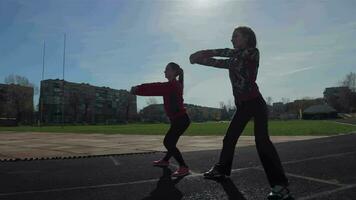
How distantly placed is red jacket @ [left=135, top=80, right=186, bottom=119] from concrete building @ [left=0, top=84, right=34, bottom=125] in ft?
333

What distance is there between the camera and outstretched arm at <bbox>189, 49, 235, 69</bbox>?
5.29m

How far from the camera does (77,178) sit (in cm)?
598

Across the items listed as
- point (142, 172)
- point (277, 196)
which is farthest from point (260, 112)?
point (142, 172)

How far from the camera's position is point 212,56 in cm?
534

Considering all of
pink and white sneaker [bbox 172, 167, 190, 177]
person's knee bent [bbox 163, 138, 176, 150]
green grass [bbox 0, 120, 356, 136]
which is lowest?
pink and white sneaker [bbox 172, 167, 190, 177]

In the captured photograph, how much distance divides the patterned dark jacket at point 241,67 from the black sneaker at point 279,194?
113 cm

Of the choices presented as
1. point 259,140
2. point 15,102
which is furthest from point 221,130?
point 15,102

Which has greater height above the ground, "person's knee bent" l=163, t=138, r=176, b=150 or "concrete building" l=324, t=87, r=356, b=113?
"concrete building" l=324, t=87, r=356, b=113

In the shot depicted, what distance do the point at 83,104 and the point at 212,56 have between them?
143 meters

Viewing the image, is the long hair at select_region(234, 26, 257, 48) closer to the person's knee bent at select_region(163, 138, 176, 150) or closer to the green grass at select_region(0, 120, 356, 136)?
the person's knee bent at select_region(163, 138, 176, 150)

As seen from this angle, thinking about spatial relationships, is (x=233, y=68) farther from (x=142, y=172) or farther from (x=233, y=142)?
(x=142, y=172)

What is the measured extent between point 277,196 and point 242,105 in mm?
1203

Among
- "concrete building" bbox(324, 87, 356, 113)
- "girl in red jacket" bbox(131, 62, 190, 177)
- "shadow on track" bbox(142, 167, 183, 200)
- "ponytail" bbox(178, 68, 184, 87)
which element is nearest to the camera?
"shadow on track" bbox(142, 167, 183, 200)

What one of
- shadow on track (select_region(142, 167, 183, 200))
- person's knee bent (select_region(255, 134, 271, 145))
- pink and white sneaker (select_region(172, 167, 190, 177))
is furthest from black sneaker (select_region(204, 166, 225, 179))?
person's knee bent (select_region(255, 134, 271, 145))
